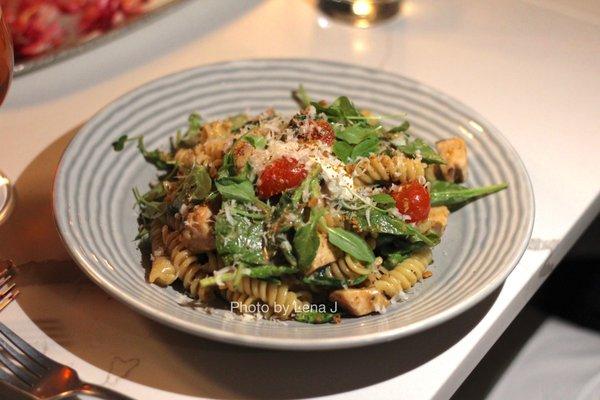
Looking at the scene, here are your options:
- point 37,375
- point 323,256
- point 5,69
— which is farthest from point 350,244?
point 5,69

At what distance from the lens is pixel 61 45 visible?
227cm

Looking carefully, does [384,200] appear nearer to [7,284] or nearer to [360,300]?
[360,300]

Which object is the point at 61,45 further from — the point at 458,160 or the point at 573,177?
the point at 573,177

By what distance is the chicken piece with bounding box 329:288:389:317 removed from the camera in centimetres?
131

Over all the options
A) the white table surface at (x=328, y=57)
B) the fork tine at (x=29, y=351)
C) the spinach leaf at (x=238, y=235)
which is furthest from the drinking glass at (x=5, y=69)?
the spinach leaf at (x=238, y=235)

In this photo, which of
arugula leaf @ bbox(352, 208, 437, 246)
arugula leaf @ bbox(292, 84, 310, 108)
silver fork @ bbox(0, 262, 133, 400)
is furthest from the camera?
arugula leaf @ bbox(292, 84, 310, 108)

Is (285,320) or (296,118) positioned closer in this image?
(285,320)

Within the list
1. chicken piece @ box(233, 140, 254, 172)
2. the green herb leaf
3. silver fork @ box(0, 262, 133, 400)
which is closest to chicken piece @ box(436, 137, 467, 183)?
chicken piece @ box(233, 140, 254, 172)

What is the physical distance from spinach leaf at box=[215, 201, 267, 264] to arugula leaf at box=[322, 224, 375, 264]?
0.14 m

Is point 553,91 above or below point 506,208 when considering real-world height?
below

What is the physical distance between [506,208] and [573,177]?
43 cm

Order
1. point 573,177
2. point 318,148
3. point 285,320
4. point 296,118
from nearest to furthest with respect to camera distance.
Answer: point 285,320 < point 318,148 < point 296,118 < point 573,177

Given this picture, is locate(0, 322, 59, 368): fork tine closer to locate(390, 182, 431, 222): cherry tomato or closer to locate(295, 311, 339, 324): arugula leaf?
locate(295, 311, 339, 324): arugula leaf

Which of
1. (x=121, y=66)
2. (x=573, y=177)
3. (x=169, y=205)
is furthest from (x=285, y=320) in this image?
(x=121, y=66)
